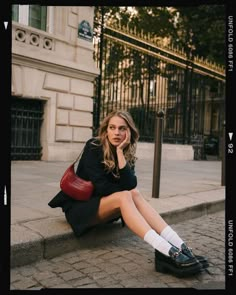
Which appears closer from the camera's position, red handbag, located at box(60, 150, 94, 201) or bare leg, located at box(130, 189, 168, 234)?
bare leg, located at box(130, 189, 168, 234)

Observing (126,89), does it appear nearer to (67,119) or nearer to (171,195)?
(67,119)

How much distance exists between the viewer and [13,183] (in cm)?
509

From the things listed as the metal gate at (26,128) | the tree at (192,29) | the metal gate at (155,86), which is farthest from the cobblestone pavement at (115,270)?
the tree at (192,29)

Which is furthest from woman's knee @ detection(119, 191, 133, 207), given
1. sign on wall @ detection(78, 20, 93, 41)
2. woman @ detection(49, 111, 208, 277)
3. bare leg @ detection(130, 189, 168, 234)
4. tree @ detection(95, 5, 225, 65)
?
tree @ detection(95, 5, 225, 65)

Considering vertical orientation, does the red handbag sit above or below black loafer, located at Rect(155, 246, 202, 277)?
above

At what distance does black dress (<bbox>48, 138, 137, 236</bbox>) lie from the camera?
2.85m

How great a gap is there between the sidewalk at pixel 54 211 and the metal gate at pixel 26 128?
1465mm

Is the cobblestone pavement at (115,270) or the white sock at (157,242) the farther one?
the white sock at (157,242)

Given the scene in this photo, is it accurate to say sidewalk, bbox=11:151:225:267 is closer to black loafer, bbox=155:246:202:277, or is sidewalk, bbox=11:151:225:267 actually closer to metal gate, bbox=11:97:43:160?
black loafer, bbox=155:246:202:277

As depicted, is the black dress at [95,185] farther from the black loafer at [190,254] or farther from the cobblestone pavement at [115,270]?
the black loafer at [190,254]

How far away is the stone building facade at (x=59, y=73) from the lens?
775 centimetres

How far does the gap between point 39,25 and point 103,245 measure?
21.5ft

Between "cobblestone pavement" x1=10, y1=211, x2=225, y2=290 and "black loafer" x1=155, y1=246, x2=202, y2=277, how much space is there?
0.19 ft
